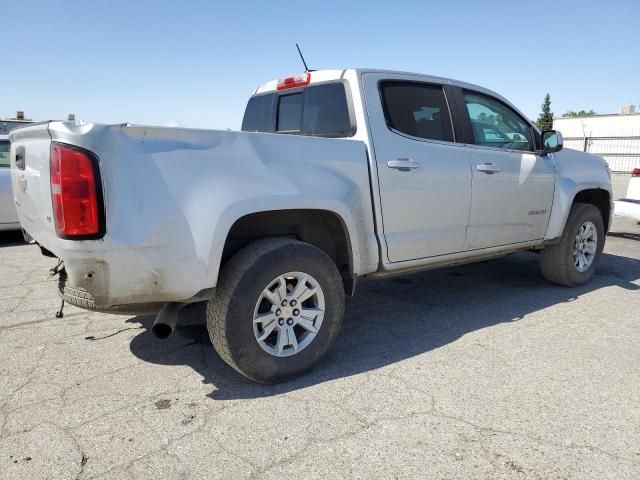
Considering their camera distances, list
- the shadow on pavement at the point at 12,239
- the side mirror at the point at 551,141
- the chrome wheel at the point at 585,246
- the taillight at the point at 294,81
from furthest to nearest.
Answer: the shadow on pavement at the point at 12,239, the chrome wheel at the point at 585,246, the side mirror at the point at 551,141, the taillight at the point at 294,81

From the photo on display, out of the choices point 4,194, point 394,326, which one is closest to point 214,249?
point 394,326

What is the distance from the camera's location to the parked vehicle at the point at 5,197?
709 centimetres

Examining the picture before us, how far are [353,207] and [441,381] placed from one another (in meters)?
1.21

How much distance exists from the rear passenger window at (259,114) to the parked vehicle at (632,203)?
6031 mm

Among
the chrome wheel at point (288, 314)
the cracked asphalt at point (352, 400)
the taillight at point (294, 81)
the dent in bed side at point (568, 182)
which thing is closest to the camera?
the cracked asphalt at point (352, 400)

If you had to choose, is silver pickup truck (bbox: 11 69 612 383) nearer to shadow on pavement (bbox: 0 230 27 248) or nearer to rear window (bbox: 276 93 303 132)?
rear window (bbox: 276 93 303 132)

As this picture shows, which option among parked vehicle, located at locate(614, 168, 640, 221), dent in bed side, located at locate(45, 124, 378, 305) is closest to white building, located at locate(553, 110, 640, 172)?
parked vehicle, located at locate(614, 168, 640, 221)

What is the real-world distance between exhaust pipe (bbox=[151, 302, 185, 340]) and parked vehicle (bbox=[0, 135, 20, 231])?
18.5ft

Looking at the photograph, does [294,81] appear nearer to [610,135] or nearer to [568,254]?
[568,254]

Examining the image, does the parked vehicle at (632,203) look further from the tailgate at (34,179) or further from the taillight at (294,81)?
the tailgate at (34,179)

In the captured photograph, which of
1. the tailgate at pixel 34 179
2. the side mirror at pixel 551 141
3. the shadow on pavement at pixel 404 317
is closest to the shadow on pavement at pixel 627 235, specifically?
the shadow on pavement at pixel 404 317

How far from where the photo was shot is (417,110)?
380 centimetres

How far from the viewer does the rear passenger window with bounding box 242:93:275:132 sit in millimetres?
4453

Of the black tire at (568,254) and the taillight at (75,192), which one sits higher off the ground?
the taillight at (75,192)
